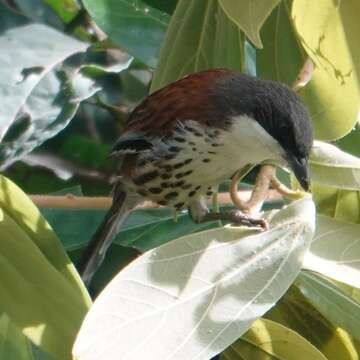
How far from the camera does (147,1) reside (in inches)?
109

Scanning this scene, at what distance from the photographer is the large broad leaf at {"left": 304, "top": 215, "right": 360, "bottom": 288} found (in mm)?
1962

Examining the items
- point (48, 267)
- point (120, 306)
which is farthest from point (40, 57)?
point (120, 306)

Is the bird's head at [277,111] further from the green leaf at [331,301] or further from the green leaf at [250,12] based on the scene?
the green leaf at [250,12]

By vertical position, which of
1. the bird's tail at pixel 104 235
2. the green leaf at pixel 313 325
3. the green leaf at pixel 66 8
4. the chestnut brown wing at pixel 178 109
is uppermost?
the green leaf at pixel 66 8

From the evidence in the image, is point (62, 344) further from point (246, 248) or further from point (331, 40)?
point (331, 40)

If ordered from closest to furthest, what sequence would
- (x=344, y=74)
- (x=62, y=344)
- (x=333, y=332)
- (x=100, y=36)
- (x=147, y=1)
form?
1. (x=62, y=344)
2. (x=344, y=74)
3. (x=333, y=332)
4. (x=147, y=1)
5. (x=100, y=36)

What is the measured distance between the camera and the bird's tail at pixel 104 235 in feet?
8.54

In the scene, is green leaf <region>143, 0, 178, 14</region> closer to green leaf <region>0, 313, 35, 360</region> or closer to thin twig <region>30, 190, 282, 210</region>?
thin twig <region>30, 190, 282, 210</region>

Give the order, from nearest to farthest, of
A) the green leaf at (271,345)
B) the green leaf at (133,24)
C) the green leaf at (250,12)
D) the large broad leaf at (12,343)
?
the green leaf at (250,12) → the large broad leaf at (12,343) → the green leaf at (271,345) → the green leaf at (133,24)

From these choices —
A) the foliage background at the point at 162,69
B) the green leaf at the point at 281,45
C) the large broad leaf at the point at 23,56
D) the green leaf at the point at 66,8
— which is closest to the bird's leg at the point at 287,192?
the foliage background at the point at 162,69

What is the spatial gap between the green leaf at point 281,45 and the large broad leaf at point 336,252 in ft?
1.57

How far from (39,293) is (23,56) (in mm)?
803

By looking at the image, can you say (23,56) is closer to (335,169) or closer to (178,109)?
(178,109)

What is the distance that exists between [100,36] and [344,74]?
4.31ft
